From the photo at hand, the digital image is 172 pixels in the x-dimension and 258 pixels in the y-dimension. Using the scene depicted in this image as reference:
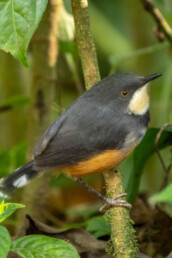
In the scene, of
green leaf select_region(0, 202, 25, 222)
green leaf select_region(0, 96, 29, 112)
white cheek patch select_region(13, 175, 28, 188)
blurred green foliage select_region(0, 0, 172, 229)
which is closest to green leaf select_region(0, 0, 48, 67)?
green leaf select_region(0, 202, 25, 222)

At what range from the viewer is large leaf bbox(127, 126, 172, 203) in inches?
139

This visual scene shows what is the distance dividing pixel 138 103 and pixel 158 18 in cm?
99

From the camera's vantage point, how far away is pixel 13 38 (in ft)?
8.06

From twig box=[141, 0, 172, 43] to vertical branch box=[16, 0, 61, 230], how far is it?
2.48ft

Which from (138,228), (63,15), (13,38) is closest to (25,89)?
(63,15)

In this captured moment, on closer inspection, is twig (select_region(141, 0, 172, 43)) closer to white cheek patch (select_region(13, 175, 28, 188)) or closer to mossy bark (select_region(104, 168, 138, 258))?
mossy bark (select_region(104, 168, 138, 258))

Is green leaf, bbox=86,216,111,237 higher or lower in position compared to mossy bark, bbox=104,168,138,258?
lower

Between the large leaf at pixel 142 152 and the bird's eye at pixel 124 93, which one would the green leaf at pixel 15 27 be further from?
the large leaf at pixel 142 152

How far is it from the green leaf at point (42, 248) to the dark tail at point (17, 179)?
88cm

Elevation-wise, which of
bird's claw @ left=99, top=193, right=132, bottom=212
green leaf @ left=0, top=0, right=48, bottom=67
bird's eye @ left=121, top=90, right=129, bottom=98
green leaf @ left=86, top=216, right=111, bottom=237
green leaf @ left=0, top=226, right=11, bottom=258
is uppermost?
green leaf @ left=0, top=0, right=48, bottom=67

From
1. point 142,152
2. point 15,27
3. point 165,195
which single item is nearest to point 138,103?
point 142,152

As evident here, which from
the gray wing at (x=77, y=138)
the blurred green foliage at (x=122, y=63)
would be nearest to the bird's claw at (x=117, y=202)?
the gray wing at (x=77, y=138)

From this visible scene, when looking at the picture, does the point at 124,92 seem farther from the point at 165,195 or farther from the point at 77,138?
the point at 165,195

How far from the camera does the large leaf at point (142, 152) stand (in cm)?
354
